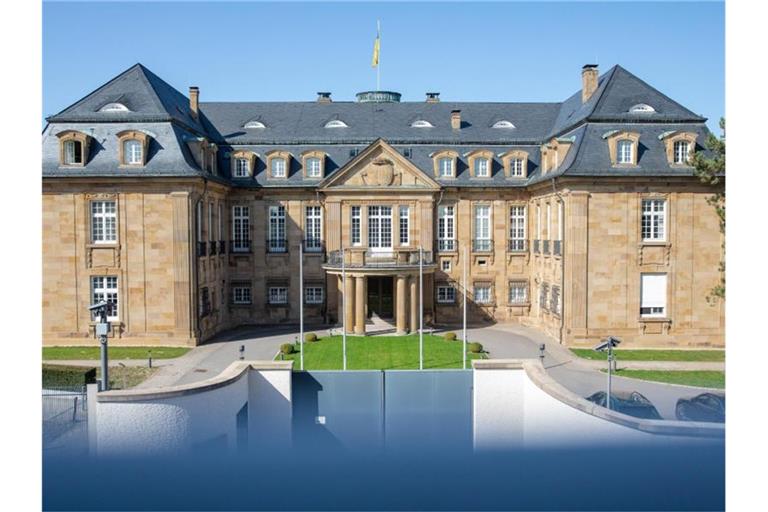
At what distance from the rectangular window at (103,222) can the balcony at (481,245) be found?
19860mm

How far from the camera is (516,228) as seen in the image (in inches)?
1745

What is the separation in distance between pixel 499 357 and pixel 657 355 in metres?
7.59

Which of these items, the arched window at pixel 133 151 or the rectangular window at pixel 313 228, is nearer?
the arched window at pixel 133 151

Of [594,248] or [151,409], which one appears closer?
[151,409]

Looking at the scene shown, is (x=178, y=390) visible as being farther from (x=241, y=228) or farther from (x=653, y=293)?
(x=653, y=293)

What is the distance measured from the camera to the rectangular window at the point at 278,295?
143 feet

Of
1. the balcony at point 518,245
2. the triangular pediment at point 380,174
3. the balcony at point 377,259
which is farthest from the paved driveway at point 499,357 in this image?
the triangular pediment at point 380,174

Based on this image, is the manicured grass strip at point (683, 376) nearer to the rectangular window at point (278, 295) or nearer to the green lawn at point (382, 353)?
the green lawn at point (382, 353)

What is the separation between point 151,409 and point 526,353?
18833mm

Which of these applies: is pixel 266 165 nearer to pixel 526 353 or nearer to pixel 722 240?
pixel 526 353

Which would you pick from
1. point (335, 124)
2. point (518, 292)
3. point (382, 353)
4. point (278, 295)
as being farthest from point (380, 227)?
point (382, 353)

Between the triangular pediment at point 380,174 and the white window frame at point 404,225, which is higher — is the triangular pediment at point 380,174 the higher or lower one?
the higher one
